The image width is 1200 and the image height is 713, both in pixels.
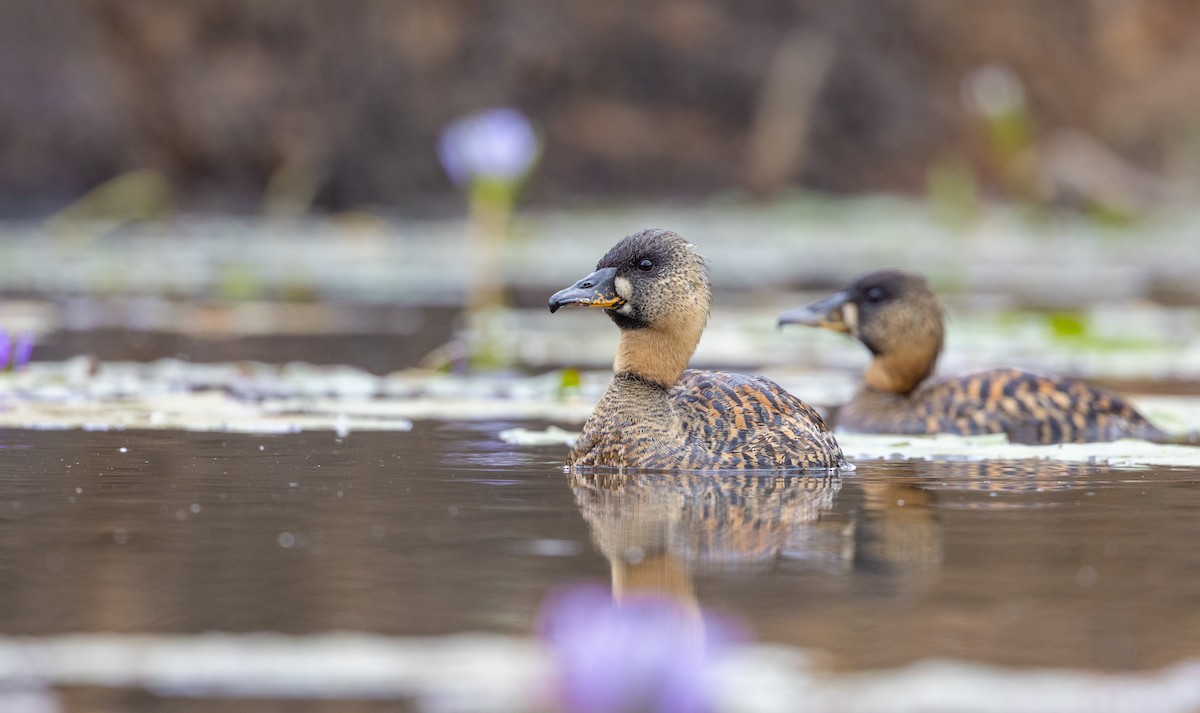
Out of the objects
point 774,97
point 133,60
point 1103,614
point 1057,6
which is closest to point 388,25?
point 133,60

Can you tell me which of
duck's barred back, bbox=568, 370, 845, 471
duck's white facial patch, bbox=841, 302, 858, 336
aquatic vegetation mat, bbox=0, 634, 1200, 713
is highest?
duck's white facial patch, bbox=841, 302, 858, 336

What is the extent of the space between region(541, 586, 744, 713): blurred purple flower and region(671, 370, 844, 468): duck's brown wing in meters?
2.19

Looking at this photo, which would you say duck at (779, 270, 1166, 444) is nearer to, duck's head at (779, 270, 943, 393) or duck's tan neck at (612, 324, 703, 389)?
duck's head at (779, 270, 943, 393)

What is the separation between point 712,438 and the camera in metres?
6.24

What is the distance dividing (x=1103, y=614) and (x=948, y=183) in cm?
1776

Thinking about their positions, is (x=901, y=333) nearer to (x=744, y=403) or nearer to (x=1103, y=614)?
(x=744, y=403)

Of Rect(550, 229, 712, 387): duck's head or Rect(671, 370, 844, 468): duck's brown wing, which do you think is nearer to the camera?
Rect(671, 370, 844, 468): duck's brown wing

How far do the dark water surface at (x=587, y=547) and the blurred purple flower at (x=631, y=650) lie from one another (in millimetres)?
106

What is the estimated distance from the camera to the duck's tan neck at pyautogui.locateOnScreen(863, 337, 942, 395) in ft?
26.8

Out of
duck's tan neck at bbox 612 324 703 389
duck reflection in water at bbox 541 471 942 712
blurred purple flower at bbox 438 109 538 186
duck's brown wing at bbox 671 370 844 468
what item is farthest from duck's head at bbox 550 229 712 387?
blurred purple flower at bbox 438 109 538 186

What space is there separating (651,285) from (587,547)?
6.22ft

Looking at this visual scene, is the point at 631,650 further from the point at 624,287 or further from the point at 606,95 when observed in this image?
the point at 606,95

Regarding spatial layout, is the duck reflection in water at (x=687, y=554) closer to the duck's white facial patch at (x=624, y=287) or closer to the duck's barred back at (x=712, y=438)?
the duck's barred back at (x=712, y=438)

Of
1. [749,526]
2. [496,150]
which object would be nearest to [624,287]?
[749,526]
